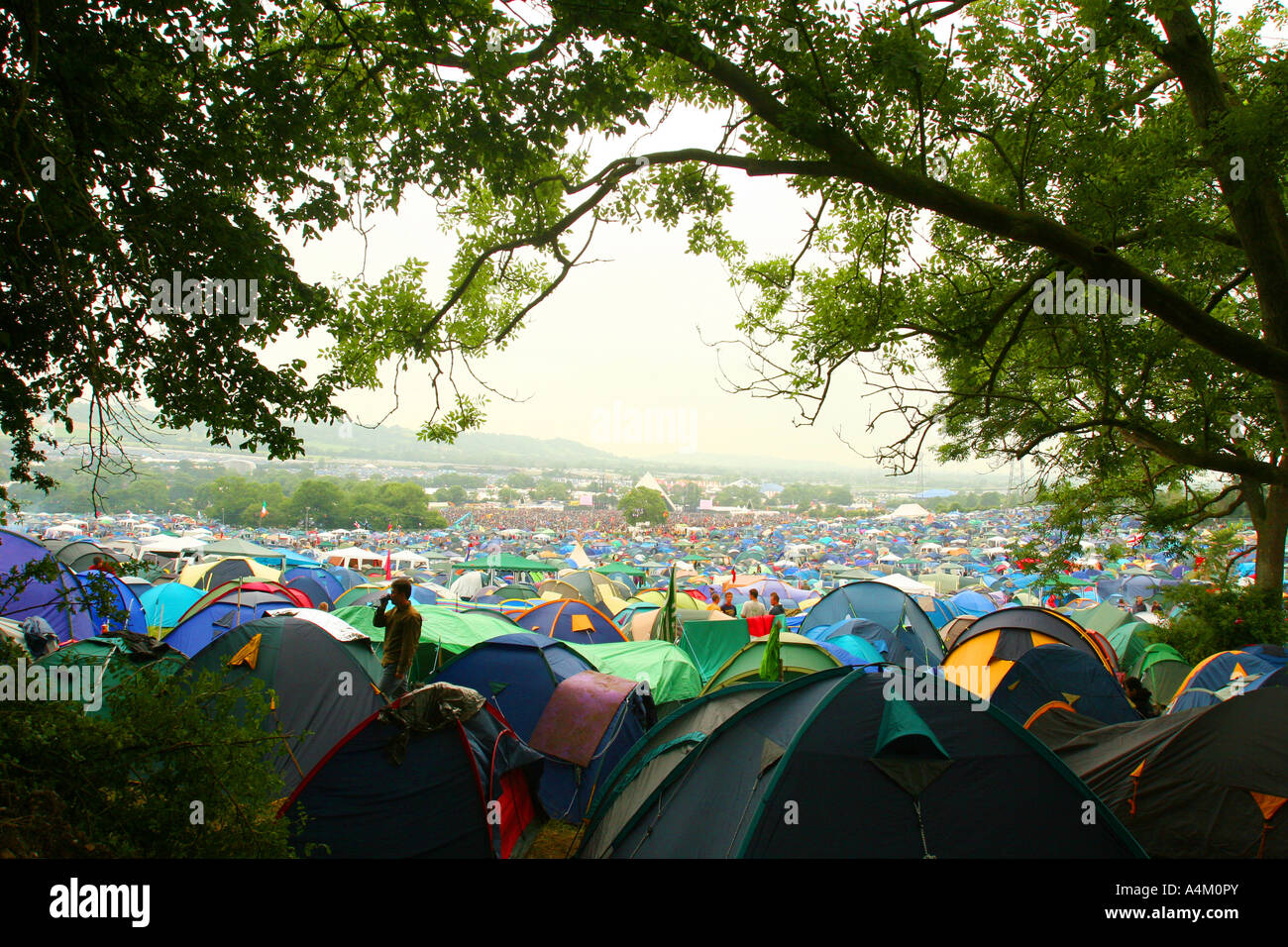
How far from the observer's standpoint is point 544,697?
654cm

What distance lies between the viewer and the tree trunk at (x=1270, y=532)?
10934 millimetres

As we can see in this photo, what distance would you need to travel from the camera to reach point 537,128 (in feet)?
14.8

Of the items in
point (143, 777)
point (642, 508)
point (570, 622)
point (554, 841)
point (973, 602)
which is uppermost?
point (143, 777)

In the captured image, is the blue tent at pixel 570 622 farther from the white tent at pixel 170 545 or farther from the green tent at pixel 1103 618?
the white tent at pixel 170 545

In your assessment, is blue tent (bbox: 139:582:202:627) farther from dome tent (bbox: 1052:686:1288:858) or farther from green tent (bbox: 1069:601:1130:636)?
green tent (bbox: 1069:601:1130:636)

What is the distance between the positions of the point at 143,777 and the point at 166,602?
13.1m

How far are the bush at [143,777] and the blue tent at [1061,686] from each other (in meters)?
7.06

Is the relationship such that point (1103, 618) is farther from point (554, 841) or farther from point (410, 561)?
point (410, 561)

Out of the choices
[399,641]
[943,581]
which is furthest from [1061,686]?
[943,581]

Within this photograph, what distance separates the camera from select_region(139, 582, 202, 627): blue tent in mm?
13273

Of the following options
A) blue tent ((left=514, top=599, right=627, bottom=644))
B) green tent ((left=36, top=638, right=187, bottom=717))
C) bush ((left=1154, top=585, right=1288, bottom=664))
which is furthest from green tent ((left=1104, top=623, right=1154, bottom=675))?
green tent ((left=36, top=638, right=187, bottom=717))
